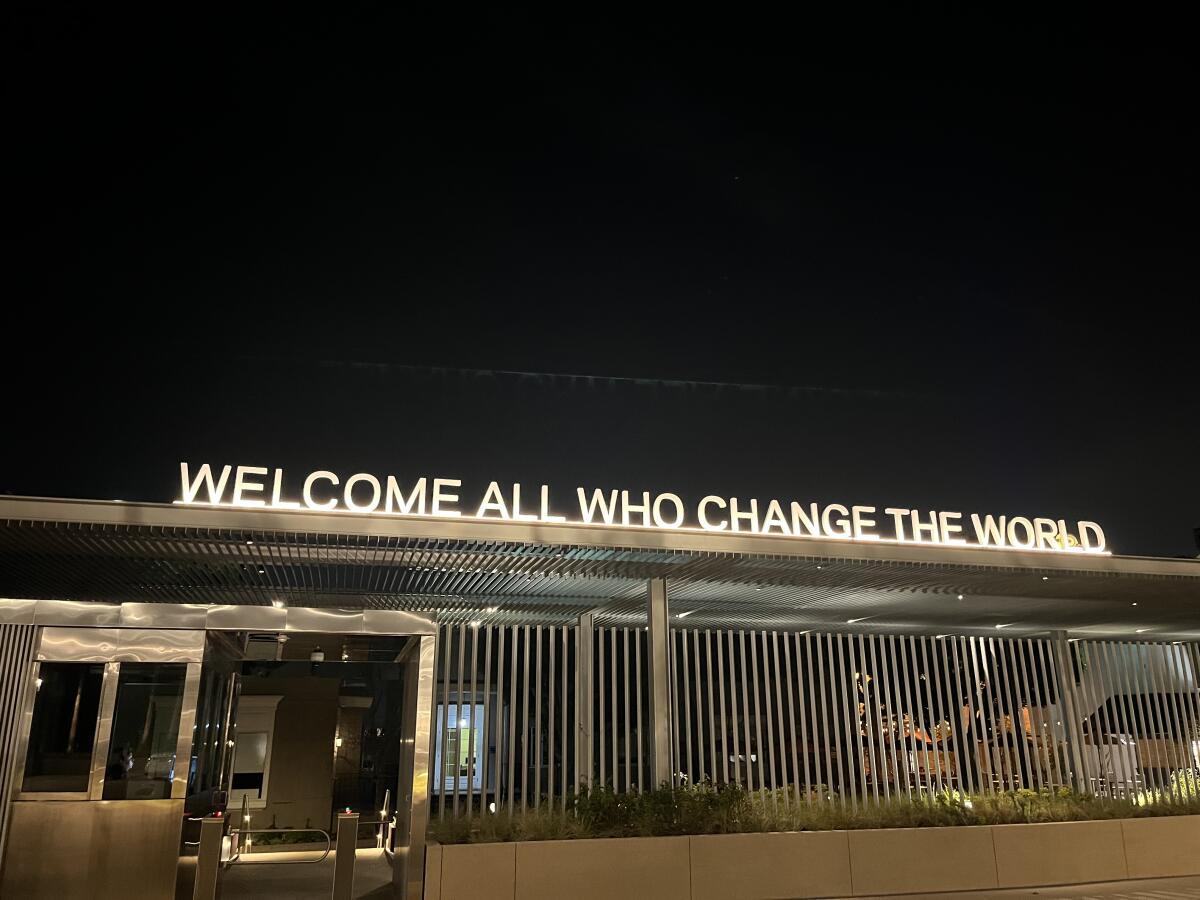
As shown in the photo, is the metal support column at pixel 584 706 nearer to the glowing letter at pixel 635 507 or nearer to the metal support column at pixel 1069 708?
the glowing letter at pixel 635 507

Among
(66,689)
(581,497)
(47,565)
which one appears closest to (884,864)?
(581,497)

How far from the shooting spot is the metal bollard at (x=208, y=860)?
910cm

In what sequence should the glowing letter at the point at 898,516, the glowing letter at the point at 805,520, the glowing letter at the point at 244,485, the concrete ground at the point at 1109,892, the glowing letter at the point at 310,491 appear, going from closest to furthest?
the glowing letter at the point at 310,491 → the glowing letter at the point at 244,485 → the concrete ground at the point at 1109,892 → the glowing letter at the point at 805,520 → the glowing letter at the point at 898,516

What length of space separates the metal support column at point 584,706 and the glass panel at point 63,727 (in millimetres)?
5268

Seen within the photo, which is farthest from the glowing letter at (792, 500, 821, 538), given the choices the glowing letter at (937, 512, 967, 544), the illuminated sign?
the glowing letter at (937, 512, 967, 544)

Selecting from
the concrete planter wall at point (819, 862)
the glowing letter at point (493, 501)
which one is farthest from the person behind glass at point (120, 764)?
the glowing letter at point (493, 501)

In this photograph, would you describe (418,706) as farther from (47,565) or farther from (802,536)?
(47,565)

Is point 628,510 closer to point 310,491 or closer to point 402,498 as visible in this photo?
point 402,498

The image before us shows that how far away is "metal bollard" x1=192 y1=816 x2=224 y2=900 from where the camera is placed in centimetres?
910

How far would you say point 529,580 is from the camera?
1262 cm

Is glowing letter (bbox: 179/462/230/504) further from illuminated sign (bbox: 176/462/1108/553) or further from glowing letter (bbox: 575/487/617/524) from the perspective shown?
glowing letter (bbox: 575/487/617/524)

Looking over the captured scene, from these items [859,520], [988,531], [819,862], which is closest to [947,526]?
[988,531]

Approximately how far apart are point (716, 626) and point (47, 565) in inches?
500

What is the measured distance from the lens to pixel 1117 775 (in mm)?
14742
